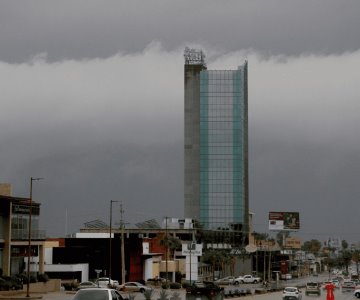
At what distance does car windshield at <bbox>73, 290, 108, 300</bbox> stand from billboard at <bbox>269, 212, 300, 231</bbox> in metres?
161

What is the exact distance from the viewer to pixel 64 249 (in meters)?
116

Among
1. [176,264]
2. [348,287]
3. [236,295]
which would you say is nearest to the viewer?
[236,295]

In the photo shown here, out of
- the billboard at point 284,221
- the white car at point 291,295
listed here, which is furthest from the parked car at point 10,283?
the billboard at point 284,221

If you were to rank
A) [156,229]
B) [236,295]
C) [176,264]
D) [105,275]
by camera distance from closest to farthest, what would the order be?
[236,295]
[105,275]
[176,264]
[156,229]

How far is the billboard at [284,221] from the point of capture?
190625mm

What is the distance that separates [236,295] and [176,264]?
55.8 m

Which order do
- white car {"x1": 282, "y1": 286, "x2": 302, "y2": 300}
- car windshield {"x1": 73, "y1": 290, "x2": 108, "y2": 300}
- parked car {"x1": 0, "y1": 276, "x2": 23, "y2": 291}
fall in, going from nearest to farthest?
car windshield {"x1": 73, "y1": 290, "x2": 108, "y2": 300}, white car {"x1": 282, "y1": 286, "x2": 302, "y2": 300}, parked car {"x1": 0, "y1": 276, "x2": 23, "y2": 291}

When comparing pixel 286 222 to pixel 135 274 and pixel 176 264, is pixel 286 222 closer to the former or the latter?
pixel 176 264

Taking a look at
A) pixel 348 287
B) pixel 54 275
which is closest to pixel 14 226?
pixel 54 275

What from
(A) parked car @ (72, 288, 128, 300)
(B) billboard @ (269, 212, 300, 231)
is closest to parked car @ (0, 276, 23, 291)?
(A) parked car @ (72, 288, 128, 300)

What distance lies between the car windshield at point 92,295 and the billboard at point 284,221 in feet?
528

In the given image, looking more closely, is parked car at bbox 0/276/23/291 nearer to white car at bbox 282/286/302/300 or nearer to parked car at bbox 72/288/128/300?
white car at bbox 282/286/302/300

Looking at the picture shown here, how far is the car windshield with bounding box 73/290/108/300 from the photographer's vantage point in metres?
30.5

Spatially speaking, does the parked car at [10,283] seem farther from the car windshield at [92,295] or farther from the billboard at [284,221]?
the billboard at [284,221]
